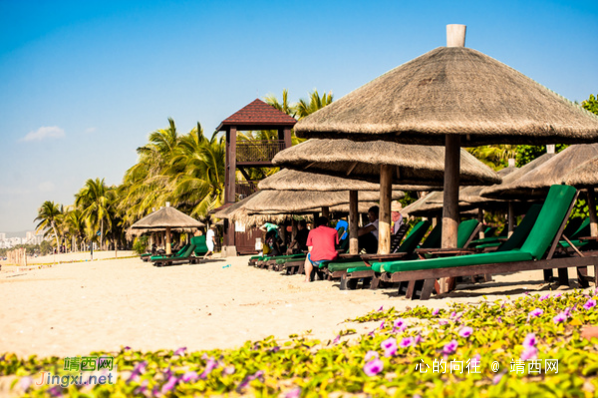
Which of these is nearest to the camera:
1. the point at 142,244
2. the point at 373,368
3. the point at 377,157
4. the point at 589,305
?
the point at 373,368

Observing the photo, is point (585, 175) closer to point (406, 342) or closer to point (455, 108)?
point (455, 108)

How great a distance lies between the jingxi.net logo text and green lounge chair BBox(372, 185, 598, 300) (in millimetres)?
3245

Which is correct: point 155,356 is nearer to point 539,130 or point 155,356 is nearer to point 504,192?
point 539,130

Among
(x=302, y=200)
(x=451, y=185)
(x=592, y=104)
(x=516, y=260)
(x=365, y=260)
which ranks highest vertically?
(x=592, y=104)

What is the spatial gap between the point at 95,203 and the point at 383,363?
58440mm

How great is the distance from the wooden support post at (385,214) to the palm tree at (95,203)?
49.7 m

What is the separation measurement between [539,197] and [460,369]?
13.5 meters

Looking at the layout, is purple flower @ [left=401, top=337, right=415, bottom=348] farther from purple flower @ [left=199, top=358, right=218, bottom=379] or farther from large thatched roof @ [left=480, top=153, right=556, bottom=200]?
large thatched roof @ [left=480, top=153, right=556, bottom=200]

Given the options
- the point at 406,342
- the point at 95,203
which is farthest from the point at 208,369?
the point at 95,203

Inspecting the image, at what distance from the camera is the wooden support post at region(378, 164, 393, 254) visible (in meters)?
8.93

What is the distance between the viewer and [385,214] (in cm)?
903

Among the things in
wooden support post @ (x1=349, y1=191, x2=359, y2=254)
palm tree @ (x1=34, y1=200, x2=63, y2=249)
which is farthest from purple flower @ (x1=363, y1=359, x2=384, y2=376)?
palm tree @ (x1=34, y1=200, x2=63, y2=249)

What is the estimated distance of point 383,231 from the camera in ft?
29.2

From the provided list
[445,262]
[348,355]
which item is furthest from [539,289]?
[348,355]
